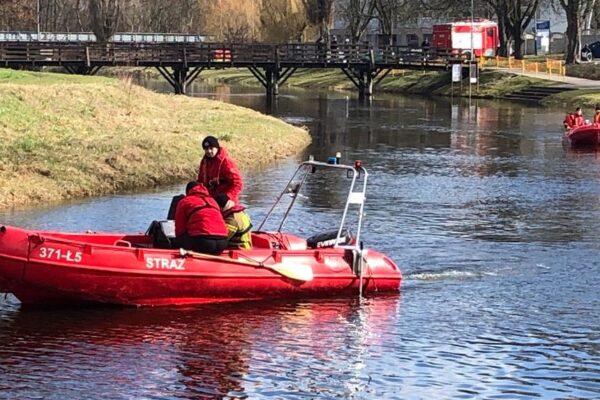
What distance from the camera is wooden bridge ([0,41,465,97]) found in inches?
2253

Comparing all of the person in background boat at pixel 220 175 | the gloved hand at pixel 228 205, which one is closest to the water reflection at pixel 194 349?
the gloved hand at pixel 228 205

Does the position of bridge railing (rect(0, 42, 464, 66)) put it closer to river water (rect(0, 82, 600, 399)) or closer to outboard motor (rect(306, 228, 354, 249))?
river water (rect(0, 82, 600, 399))

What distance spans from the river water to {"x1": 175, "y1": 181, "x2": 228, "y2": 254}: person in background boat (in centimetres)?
82

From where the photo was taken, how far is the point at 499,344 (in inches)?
473

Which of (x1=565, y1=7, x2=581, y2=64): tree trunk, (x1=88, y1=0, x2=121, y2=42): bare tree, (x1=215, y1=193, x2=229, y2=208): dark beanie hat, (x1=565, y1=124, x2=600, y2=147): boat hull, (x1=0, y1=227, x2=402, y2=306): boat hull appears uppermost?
(x1=88, y1=0, x2=121, y2=42): bare tree

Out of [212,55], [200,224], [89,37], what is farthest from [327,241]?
[89,37]

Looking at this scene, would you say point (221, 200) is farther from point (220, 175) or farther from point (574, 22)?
point (574, 22)

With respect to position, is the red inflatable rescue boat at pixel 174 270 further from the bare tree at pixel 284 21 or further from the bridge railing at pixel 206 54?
the bare tree at pixel 284 21

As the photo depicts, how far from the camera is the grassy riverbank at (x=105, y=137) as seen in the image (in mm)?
22750

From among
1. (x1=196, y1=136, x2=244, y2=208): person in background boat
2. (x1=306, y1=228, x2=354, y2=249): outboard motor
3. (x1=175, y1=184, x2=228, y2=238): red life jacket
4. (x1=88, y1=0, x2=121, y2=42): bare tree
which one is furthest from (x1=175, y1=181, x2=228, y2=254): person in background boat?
(x1=88, y1=0, x2=121, y2=42): bare tree

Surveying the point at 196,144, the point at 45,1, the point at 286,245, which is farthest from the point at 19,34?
the point at 286,245

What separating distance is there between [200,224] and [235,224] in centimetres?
72

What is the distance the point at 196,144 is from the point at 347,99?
121 ft

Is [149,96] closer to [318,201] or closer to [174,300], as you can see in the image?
[318,201]
